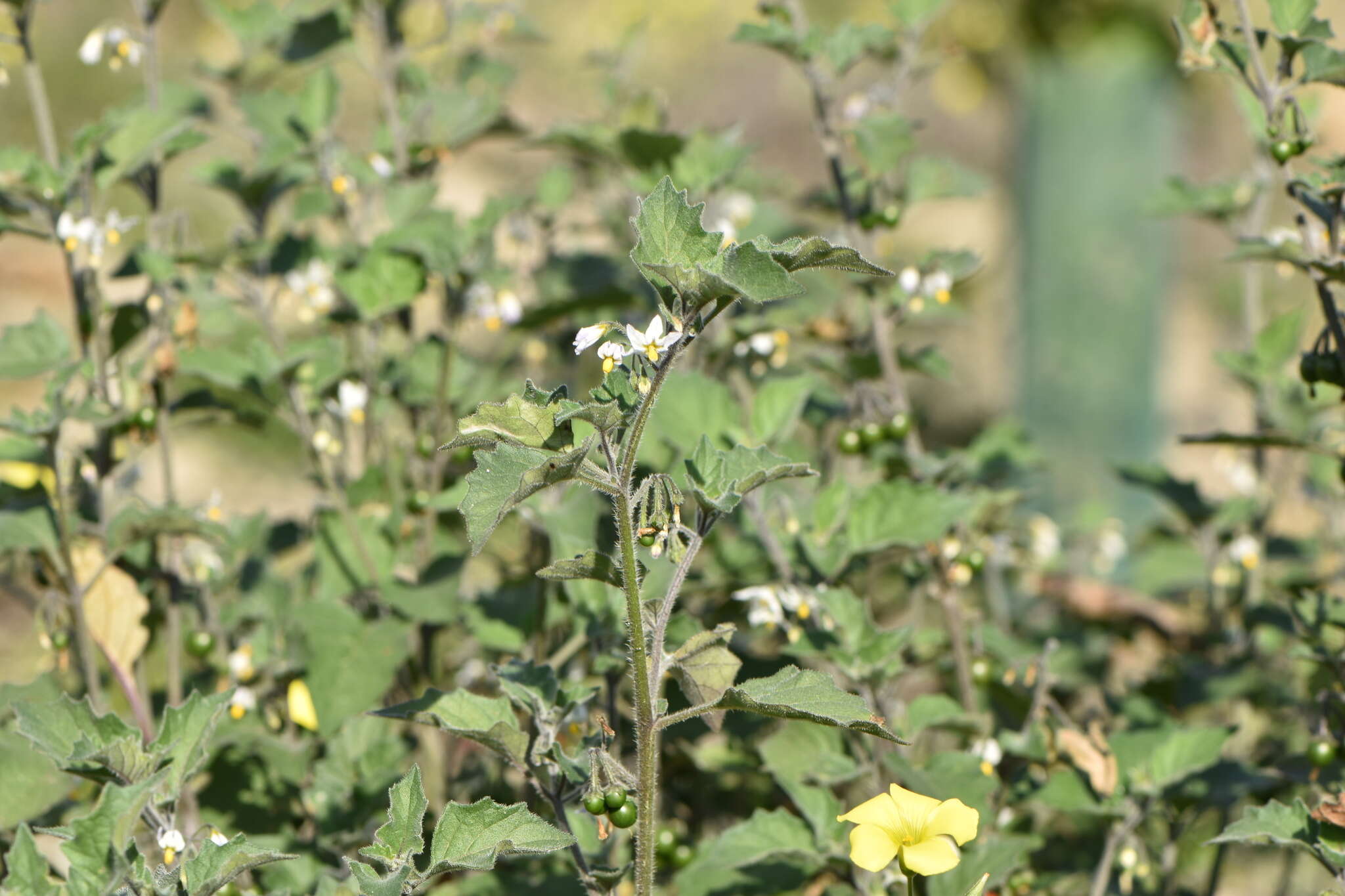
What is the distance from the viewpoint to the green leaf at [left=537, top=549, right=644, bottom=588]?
1.64 m

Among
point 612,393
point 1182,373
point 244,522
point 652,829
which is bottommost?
point 1182,373

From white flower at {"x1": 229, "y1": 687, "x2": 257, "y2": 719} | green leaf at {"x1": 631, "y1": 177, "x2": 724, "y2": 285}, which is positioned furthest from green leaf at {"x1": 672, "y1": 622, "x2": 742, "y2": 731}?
white flower at {"x1": 229, "y1": 687, "x2": 257, "y2": 719}

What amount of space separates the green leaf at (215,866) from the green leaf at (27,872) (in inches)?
9.7

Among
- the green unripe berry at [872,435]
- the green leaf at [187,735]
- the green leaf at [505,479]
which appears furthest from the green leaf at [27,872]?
the green unripe berry at [872,435]

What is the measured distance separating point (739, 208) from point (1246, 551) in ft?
4.78

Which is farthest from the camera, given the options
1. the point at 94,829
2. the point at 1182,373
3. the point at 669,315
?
the point at 1182,373

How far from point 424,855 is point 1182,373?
7.97m

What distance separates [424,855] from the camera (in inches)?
83.7

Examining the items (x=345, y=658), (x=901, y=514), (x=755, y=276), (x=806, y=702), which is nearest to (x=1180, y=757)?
(x=901, y=514)

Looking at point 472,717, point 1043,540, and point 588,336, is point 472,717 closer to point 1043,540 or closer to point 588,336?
point 588,336

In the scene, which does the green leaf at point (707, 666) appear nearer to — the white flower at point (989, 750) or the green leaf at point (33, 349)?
the white flower at point (989, 750)

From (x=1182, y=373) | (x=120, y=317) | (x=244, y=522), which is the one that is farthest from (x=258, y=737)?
(x=1182, y=373)

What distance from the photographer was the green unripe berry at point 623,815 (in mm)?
1712

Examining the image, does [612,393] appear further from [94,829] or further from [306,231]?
[306,231]
